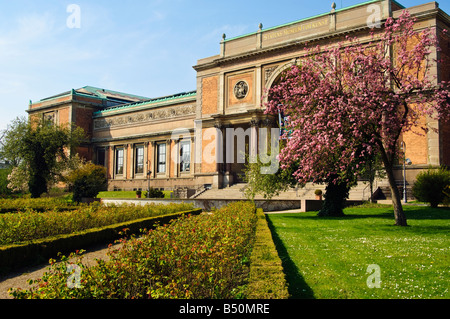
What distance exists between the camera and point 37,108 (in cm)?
6412

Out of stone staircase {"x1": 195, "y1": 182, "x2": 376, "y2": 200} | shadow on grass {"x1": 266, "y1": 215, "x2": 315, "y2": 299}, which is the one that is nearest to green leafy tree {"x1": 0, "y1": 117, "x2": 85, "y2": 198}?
stone staircase {"x1": 195, "y1": 182, "x2": 376, "y2": 200}

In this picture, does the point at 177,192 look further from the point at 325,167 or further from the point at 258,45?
the point at 325,167

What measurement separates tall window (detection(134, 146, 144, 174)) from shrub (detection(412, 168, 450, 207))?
3927cm

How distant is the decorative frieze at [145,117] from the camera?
50.0 m

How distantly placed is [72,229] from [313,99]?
411 inches

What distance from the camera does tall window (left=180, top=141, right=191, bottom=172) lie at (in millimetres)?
48688

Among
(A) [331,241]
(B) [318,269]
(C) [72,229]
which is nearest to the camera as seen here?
(B) [318,269]

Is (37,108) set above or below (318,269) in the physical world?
above

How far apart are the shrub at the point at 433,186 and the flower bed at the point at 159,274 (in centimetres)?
1919

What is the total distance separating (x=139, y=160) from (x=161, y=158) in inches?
180

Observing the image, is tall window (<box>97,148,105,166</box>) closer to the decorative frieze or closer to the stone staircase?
the decorative frieze

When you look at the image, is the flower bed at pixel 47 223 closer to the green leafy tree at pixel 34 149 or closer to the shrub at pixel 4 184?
the green leafy tree at pixel 34 149
